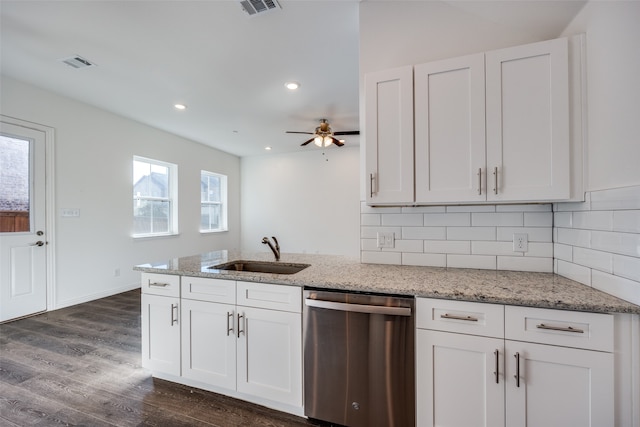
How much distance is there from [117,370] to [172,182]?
152 inches

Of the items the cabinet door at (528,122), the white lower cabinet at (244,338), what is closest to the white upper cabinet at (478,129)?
the cabinet door at (528,122)

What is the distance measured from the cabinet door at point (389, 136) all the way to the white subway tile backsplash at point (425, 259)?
47 centimetres

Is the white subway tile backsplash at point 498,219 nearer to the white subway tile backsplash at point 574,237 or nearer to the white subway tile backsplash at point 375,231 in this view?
the white subway tile backsplash at point 574,237

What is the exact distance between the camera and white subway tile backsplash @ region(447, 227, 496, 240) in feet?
6.05

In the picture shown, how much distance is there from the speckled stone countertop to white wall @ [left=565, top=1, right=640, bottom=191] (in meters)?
0.53

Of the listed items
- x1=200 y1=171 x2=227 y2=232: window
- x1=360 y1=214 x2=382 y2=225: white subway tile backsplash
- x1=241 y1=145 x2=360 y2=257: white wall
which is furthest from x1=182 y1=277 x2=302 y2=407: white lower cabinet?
x1=200 y1=171 x2=227 y2=232: window

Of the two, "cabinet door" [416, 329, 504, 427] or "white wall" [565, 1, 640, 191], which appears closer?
"white wall" [565, 1, 640, 191]

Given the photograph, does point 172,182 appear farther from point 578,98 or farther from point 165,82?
point 578,98

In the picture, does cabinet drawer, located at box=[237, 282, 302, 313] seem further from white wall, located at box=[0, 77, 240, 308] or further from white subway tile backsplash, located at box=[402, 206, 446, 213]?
white wall, located at box=[0, 77, 240, 308]

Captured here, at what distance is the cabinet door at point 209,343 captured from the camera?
1.78 m

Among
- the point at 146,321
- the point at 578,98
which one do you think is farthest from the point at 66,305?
the point at 578,98

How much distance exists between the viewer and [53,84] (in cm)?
331

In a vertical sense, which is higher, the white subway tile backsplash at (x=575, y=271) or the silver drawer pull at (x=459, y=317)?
→ the white subway tile backsplash at (x=575, y=271)

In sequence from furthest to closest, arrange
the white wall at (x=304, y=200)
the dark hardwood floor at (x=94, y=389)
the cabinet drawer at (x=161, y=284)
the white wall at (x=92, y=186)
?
the white wall at (x=304, y=200), the white wall at (x=92, y=186), the cabinet drawer at (x=161, y=284), the dark hardwood floor at (x=94, y=389)
